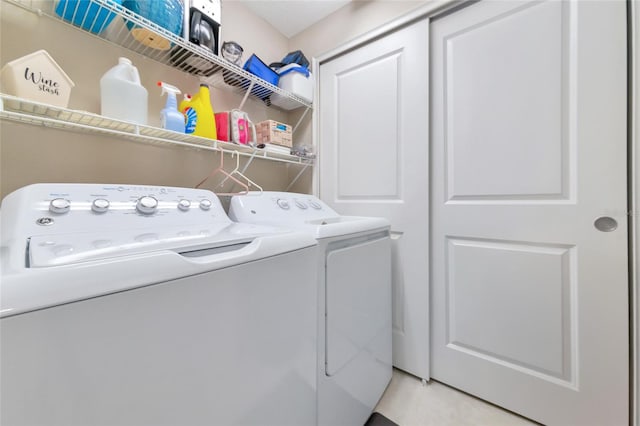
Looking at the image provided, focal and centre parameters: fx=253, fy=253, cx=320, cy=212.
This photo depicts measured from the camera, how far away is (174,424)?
0.54 metres

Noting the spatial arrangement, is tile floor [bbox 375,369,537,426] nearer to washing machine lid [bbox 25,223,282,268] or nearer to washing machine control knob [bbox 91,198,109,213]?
washing machine lid [bbox 25,223,282,268]

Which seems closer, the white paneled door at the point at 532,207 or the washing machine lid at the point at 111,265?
the washing machine lid at the point at 111,265

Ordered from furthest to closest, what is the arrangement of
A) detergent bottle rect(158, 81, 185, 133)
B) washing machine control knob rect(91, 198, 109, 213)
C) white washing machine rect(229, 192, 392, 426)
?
detergent bottle rect(158, 81, 185, 133)
white washing machine rect(229, 192, 392, 426)
washing machine control knob rect(91, 198, 109, 213)

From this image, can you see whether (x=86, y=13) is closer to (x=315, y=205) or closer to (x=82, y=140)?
(x=82, y=140)

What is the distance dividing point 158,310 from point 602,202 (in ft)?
5.40

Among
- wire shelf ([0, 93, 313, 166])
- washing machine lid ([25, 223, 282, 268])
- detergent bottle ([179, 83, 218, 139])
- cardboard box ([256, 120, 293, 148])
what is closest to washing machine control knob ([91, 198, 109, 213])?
washing machine lid ([25, 223, 282, 268])

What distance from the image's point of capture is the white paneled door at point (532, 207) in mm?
1068

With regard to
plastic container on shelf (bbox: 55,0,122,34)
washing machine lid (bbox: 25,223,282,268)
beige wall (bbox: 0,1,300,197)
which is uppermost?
plastic container on shelf (bbox: 55,0,122,34)

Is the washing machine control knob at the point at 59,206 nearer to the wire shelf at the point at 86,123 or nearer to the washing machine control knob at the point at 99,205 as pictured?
the washing machine control knob at the point at 99,205

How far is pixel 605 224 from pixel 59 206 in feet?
6.65

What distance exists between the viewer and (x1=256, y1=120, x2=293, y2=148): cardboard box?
1.66 metres

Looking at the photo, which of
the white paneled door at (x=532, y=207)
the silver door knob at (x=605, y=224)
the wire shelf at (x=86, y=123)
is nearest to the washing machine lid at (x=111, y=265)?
the wire shelf at (x=86, y=123)

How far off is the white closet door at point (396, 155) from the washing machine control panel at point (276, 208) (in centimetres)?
33

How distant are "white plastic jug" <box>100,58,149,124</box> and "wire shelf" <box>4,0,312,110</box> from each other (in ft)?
0.62
